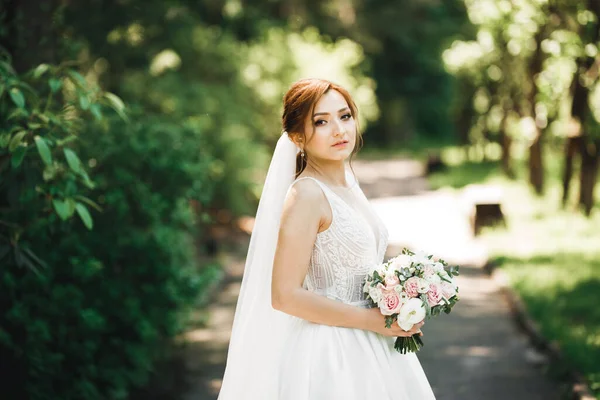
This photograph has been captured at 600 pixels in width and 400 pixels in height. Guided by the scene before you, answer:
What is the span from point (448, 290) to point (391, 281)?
262 millimetres

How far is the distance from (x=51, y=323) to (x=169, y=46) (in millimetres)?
5951

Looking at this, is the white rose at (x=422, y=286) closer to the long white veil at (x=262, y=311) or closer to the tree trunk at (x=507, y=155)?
the long white veil at (x=262, y=311)

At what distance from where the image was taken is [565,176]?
1574 cm

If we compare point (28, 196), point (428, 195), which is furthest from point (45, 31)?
point (428, 195)

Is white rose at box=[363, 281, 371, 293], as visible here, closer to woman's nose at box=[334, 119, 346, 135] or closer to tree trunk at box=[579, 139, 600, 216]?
woman's nose at box=[334, 119, 346, 135]

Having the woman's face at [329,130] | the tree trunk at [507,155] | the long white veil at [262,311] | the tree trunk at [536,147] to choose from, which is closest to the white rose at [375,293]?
the long white veil at [262,311]

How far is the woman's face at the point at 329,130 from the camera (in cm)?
340

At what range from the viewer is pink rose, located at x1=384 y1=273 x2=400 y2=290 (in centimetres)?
331

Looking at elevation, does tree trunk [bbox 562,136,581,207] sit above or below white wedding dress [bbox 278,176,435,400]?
above

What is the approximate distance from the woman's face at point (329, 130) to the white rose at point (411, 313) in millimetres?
648

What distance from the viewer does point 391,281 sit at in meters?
3.31

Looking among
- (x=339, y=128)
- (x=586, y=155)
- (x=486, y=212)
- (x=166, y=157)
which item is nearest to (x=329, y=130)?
(x=339, y=128)

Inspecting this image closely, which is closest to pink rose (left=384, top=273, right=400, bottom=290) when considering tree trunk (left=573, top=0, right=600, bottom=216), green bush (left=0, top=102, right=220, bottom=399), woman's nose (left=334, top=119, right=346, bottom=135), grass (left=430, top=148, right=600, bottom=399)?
woman's nose (left=334, top=119, right=346, bottom=135)

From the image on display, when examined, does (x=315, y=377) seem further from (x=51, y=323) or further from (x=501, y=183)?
(x=501, y=183)
